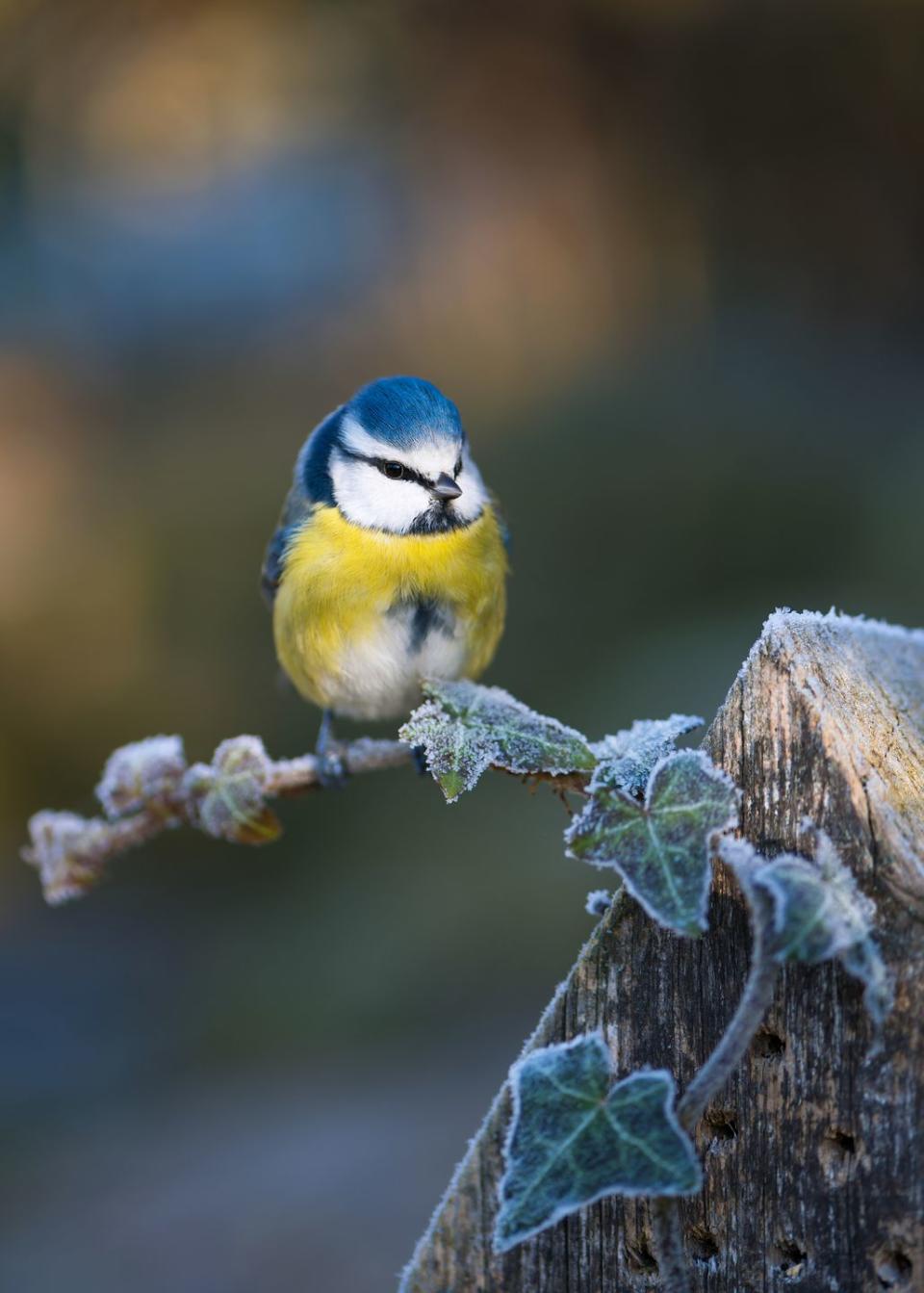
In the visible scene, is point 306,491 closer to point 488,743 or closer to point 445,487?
point 445,487

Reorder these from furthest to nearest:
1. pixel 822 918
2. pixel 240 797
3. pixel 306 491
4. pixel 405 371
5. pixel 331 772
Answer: pixel 405 371 → pixel 306 491 → pixel 331 772 → pixel 240 797 → pixel 822 918

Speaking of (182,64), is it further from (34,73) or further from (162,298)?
(162,298)

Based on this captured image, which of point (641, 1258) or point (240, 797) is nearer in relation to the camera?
point (641, 1258)

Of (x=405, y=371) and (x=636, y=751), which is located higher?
(x=405, y=371)

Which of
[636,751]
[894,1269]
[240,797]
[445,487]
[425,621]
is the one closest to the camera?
[894,1269]

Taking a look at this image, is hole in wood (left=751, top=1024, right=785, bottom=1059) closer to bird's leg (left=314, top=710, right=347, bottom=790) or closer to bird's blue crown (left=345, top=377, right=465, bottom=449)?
bird's leg (left=314, top=710, right=347, bottom=790)

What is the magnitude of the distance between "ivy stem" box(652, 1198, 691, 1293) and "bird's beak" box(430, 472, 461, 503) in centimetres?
109

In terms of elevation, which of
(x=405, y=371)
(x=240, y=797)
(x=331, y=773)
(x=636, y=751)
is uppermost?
(x=405, y=371)

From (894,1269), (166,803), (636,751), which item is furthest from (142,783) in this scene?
(894,1269)

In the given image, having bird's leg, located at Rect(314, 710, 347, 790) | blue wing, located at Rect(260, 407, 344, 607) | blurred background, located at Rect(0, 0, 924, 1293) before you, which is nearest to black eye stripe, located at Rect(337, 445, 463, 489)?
blue wing, located at Rect(260, 407, 344, 607)

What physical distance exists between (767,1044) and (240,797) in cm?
69

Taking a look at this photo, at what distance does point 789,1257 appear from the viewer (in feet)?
2.83

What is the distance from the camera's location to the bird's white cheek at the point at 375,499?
1814 mm

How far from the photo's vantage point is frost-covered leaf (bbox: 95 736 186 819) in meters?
1.45
